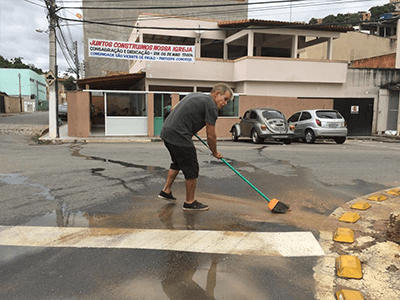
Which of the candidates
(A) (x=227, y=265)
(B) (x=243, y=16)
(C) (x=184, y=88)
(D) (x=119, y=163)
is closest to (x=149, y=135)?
(C) (x=184, y=88)

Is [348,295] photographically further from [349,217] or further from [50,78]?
[50,78]

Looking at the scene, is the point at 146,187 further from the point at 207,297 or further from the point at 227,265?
the point at 207,297

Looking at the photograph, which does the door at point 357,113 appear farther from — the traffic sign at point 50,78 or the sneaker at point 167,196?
the sneaker at point 167,196

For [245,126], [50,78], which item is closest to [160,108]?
[245,126]

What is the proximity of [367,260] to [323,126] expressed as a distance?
12.4 meters

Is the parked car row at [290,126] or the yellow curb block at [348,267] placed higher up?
the parked car row at [290,126]

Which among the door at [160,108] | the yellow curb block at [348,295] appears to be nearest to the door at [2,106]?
the door at [160,108]

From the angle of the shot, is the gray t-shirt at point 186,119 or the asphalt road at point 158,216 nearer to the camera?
the asphalt road at point 158,216

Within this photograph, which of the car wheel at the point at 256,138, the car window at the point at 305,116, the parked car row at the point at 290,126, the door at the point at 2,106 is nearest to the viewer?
the parked car row at the point at 290,126

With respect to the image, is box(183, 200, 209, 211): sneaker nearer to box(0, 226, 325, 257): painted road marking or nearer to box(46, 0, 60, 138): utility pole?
box(0, 226, 325, 257): painted road marking

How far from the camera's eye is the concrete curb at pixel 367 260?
291 centimetres

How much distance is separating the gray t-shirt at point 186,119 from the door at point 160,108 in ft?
44.5

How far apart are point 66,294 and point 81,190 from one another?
340cm

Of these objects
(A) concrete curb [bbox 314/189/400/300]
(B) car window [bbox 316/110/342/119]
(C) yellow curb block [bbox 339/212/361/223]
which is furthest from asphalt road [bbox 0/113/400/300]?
(B) car window [bbox 316/110/342/119]
